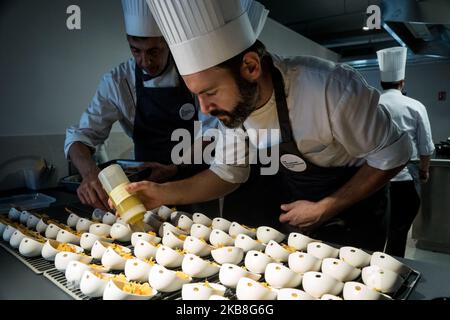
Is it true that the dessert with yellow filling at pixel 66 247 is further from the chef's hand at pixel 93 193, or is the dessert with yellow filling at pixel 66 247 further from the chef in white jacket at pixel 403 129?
the chef in white jacket at pixel 403 129

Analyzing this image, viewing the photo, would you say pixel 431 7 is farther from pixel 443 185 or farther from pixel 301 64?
pixel 443 185

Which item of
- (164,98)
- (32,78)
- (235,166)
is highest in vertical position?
(32,78)

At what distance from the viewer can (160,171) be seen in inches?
69.1

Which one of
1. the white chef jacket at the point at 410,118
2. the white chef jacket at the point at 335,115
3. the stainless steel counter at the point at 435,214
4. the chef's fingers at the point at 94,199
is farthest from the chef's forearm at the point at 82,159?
the stainless steel counter at the point at 435,214

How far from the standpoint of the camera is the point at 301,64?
4.09 feet

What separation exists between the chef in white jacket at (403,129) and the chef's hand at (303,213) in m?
1.54

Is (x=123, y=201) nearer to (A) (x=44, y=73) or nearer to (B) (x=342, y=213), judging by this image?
(B) (x=342, y=213)

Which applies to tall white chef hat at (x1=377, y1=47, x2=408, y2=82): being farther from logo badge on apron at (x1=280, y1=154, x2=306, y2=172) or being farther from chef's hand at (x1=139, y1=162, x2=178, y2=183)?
chef's hand at (x1=139, y1=162, x2=178, y2=183)

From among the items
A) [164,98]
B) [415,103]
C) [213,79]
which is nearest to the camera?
[213,79]

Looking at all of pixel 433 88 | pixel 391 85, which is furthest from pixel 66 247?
pixel 433 88

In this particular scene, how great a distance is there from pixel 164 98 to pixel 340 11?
257cm

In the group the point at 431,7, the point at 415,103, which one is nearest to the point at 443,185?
the point at 415,103

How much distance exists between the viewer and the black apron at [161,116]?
179cm

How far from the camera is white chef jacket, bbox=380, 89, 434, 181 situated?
2.46 metres
